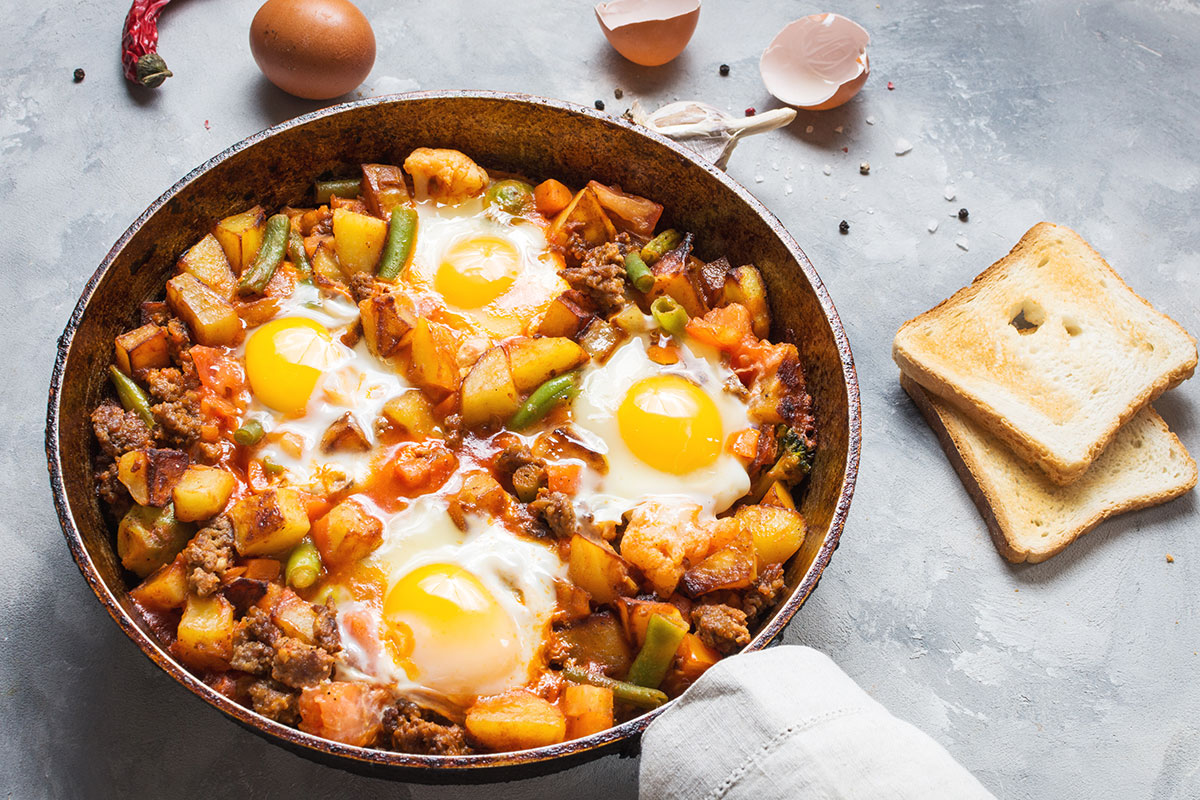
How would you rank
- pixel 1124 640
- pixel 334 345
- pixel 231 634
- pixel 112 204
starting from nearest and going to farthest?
pixel 231 634 < pixel 334 345 < pixel 1124 640 < pixel 112 204

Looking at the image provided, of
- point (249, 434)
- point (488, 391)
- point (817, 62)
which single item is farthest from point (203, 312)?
point (817, 62)

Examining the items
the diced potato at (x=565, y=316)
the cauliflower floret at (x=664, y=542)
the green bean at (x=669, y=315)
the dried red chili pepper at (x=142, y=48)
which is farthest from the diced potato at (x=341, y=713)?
the dried red chili pepper at (x=142, y=48)

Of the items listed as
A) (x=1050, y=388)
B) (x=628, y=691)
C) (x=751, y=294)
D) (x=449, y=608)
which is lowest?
(x=1050, y=388)

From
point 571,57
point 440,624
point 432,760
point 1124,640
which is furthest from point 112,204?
point 1124,640

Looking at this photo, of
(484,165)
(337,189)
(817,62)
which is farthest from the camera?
(817,62)

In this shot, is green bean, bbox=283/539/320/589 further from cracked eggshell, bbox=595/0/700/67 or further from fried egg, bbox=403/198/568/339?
cracked eggshell, bbox=595/0/700/67

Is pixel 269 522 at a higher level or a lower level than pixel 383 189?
lower

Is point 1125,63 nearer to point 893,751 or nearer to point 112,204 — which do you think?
point 893,751

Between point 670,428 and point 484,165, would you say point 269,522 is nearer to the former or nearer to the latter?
point 670,428
